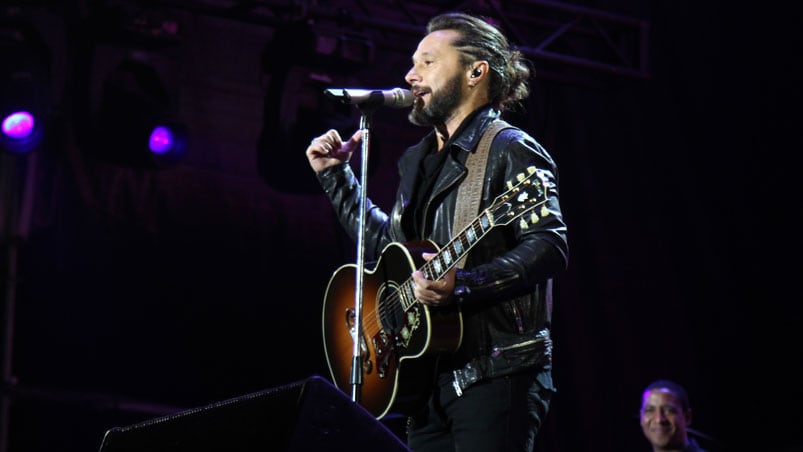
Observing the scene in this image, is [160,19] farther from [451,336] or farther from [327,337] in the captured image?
[451,336]

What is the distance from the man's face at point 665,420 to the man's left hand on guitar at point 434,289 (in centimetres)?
404

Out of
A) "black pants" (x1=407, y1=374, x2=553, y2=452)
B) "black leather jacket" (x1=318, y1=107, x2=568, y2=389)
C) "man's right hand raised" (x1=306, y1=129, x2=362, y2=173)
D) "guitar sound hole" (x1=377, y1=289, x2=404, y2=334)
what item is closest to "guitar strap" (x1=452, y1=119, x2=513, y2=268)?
"black leather jacket" (x1=318, y1=107, x2=568, y2=389)

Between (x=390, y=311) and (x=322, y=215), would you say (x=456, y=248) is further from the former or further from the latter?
(x=322, y=215)

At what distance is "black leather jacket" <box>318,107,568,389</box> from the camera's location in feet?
10.3

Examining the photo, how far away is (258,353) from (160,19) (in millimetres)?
2298

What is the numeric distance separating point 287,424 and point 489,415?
1.01m

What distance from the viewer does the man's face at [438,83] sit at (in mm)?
3688

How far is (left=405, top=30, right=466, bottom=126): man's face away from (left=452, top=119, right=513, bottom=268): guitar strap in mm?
235

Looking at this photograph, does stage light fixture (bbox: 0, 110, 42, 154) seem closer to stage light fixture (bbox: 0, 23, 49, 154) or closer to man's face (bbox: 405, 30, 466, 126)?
stage light fixture (bbox: 0, 23, 49, 154)

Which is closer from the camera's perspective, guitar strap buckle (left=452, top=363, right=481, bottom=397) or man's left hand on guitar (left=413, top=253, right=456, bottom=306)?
man's left hand on guitar (left=413, top=253, right=456, bottom=306)

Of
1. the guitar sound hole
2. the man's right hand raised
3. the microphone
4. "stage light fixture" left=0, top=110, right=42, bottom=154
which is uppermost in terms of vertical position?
"stage light fixture" left=0, top=110, right=42, bottom=154

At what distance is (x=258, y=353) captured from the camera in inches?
292

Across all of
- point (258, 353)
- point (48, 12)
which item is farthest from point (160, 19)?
point (258, 353)

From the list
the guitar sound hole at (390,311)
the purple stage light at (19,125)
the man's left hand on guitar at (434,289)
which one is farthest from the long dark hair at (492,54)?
the purple stage light at (19,125)
